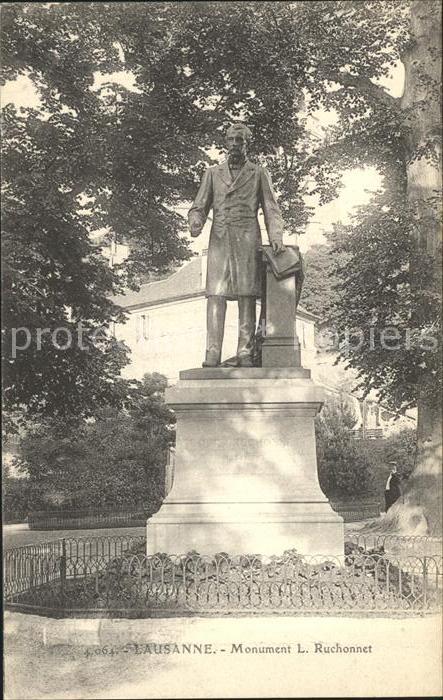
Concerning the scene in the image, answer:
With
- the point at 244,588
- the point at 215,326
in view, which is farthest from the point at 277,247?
the point at 244,588

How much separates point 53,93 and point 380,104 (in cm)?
636

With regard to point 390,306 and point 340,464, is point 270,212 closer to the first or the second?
point 390,306

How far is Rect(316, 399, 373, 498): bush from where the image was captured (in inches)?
1008

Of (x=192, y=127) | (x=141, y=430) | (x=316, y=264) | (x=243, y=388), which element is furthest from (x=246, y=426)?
(x=316, y=264)

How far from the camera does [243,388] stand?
8648mm

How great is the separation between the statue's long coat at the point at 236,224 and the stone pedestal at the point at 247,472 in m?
1.12

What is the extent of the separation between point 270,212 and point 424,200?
22.2ft

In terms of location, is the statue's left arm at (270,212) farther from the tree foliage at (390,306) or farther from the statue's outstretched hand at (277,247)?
the tree foliage at (390,306)

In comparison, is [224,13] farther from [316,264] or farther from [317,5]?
[316,264]

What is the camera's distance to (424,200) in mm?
15148

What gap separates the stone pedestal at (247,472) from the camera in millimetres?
8352

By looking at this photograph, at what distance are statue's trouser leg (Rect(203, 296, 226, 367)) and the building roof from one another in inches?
843

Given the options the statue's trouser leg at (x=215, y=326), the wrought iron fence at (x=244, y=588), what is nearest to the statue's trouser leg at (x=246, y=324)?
the statue's trouser leg at (x=215, y=326)

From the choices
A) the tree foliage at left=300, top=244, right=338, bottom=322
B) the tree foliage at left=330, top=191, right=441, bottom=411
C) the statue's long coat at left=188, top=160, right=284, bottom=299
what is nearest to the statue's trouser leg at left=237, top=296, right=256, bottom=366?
the statue's long coat at left=188, top=160, right=284, bottom=299
